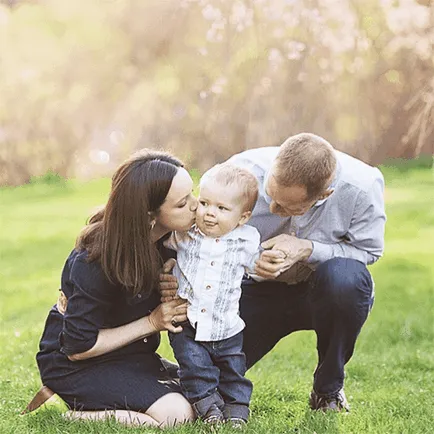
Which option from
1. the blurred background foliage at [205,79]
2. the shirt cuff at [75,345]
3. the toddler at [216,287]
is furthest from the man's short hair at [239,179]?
the blurred background foliage at [205,79]

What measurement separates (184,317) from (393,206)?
716 cm

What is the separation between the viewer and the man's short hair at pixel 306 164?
3.50m

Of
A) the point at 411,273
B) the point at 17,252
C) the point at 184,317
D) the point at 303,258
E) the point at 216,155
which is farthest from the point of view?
→ the point at 216,155

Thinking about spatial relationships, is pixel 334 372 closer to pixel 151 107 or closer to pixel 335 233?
pixel 335 233

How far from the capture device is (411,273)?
8117mm

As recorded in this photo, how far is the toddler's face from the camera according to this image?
3.39 m

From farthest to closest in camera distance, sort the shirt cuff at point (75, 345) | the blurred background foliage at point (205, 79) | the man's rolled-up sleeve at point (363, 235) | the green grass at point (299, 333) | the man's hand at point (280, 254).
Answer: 1. the blurred background foliage at point (205, 79)
2. the man's rolled-up sleeve at point (363, 235)
3. the green grass at point (299, 333)
4. the man's hand at point (280, 254)
5. the shirt cuff at point (75, 345)

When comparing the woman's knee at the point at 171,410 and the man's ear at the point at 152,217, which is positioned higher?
the man's ear at the point at 152,217

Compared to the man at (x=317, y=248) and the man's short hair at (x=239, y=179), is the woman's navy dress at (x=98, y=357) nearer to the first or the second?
the man at (x=317, y=248)

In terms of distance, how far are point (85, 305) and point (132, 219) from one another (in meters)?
0.36

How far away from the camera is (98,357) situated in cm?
359

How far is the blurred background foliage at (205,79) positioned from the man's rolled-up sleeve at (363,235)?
802cm

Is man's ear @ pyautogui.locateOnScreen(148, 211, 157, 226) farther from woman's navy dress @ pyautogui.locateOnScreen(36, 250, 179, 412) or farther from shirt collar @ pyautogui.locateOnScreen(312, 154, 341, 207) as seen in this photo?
shirt collar @ pyautogui.locateOnScreen(312, 154, 341, 207)

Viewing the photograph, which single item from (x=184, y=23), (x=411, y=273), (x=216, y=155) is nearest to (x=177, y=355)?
(x=411, y=273)
